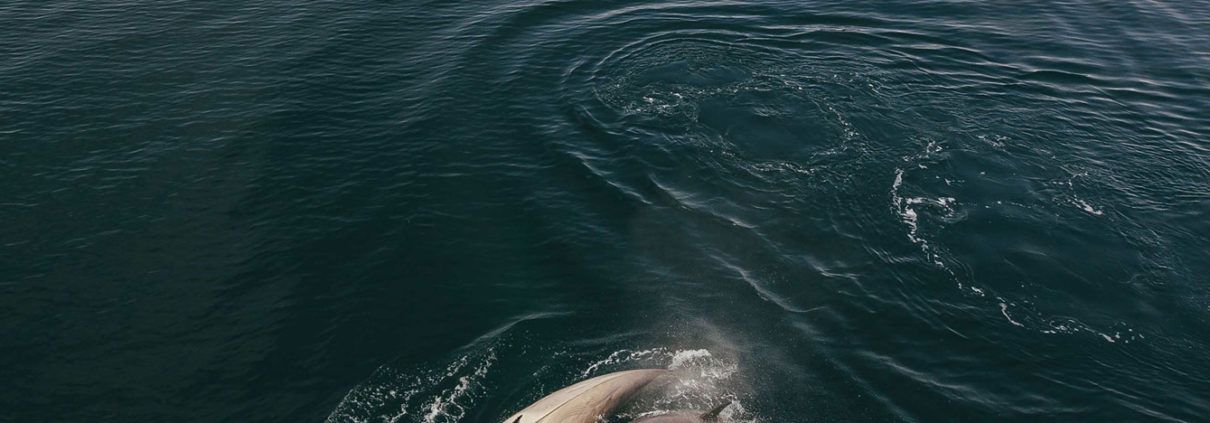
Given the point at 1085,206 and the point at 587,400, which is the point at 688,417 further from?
the point at 1085,206

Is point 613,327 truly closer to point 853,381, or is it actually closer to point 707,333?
point 707,333

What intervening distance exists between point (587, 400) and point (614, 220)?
619 inches

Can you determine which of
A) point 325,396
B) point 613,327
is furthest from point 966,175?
point 325,396

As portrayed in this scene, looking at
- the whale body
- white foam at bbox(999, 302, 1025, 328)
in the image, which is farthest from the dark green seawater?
the whale body

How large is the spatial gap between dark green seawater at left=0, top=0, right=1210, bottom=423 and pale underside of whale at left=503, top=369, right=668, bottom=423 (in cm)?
128

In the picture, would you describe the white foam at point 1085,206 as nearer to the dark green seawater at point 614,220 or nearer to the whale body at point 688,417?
the dark green seawater at point 614,220

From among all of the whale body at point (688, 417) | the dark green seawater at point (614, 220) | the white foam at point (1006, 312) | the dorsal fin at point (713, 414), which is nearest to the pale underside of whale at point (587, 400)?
the dark green seawater at point (614, 220)

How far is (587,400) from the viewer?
101 feet

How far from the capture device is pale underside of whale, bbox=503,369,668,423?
29875 mm

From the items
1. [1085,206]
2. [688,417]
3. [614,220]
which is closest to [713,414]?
[688,417]

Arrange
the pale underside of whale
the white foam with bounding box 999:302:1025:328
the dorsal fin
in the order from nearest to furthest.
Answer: the pale underside of whale → the dorsal fin → the white foam with bounding box 999:302:1025:328

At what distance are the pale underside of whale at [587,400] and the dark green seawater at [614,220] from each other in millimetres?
1282

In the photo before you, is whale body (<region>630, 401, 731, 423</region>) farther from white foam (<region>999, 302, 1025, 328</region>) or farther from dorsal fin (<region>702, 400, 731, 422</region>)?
white foam (<region>999, 302, 1025, 328</region>)

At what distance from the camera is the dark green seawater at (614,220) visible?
110ft
